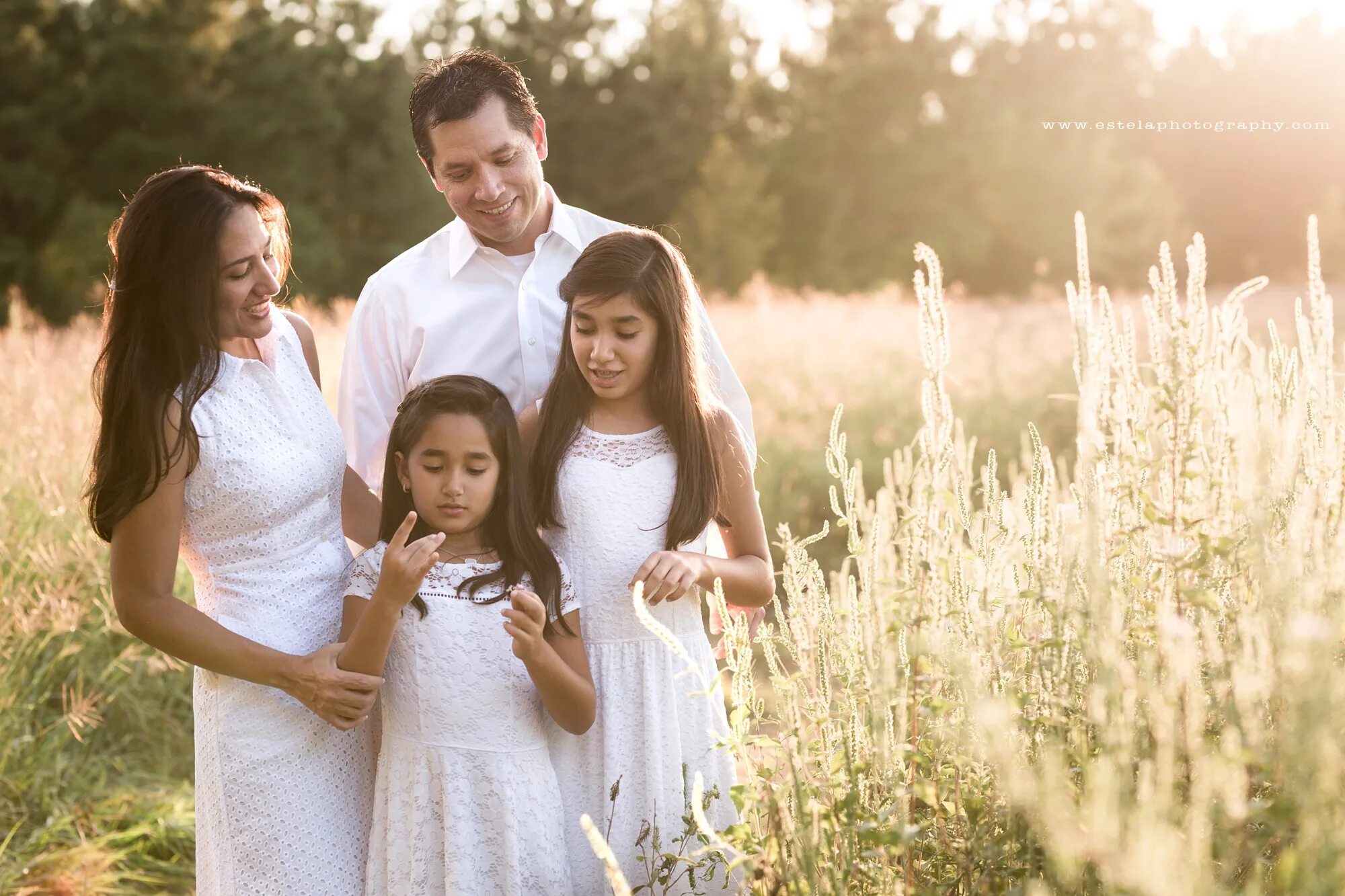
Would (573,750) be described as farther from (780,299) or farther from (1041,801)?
(780,299)

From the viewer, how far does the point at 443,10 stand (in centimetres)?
2900

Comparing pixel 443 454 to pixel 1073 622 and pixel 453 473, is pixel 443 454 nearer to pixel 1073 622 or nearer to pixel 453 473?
pixel 453 473

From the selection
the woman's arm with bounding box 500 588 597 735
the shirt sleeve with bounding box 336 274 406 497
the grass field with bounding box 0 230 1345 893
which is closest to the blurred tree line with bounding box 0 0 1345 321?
the grass field with bounding box 0 230 1345 893

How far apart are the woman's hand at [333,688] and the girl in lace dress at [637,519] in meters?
0.48

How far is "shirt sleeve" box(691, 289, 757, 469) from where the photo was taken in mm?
3182

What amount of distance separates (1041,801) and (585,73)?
29090 millimetres

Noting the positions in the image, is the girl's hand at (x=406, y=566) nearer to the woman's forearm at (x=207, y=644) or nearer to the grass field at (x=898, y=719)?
the woman's forearm at (x=207, y=644)

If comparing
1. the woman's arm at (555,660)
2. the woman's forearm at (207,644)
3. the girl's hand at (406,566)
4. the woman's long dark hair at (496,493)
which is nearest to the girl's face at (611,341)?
the woman's long dark hair at (496,493)

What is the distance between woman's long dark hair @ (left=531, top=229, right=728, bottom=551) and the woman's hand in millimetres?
608

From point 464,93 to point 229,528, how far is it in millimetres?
1252

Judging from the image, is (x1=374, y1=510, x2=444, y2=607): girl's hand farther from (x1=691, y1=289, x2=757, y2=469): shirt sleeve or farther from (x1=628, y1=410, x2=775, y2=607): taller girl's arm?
(x1=691, y1=289, x2=757, y2=469): shirt sleeve

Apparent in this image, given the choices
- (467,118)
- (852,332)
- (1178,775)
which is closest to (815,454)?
(852,332)

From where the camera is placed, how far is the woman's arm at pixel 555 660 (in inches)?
96.0

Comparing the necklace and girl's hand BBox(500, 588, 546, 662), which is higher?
the necklace
